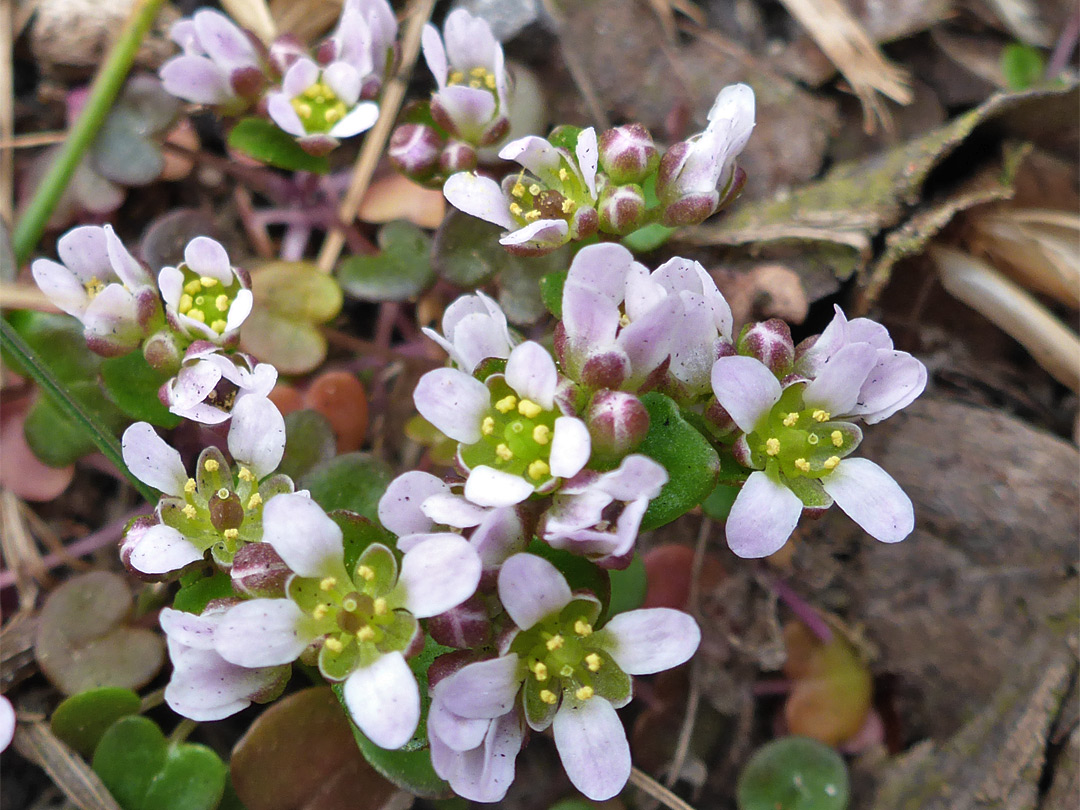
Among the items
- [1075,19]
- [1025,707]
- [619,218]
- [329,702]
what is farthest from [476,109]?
[1075,19]

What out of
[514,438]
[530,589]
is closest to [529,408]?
[514,438]

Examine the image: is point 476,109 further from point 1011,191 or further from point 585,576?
point 1011,191

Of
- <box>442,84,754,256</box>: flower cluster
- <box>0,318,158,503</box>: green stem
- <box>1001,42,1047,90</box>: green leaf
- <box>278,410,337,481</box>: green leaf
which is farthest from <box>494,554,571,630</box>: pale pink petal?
<box>1001,42,1047,90</box>: green leaf

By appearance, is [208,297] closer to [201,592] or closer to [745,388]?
[201,592]

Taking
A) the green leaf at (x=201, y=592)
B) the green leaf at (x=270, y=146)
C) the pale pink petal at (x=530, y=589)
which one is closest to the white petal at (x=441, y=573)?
the pale pink petal at (x=530, y=589)

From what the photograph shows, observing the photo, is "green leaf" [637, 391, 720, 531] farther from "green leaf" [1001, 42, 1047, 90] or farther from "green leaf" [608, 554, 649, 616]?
"green leaf" [1001, 42, 1047, 90]

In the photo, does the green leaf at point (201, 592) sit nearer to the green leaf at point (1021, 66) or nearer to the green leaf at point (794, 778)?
the green leaf at point (794, 778)
